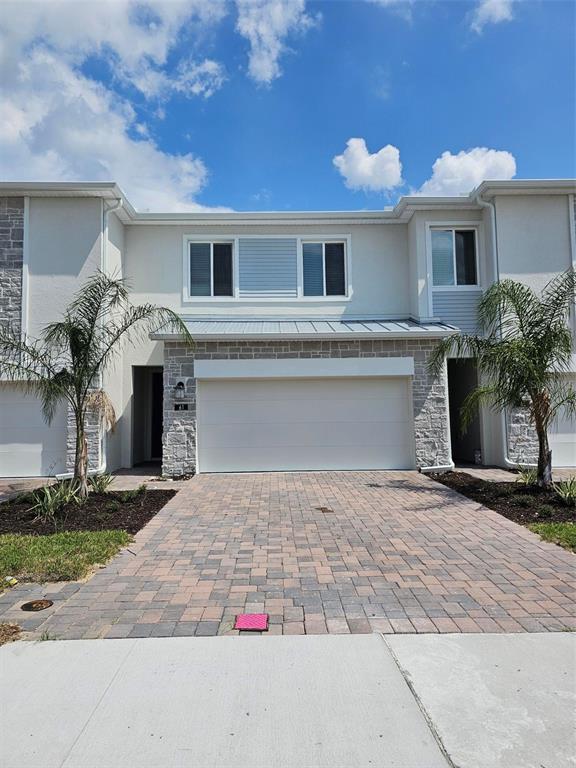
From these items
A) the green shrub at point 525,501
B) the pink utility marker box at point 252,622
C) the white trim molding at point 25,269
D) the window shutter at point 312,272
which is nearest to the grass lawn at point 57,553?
the pink utility marker box at point 252,622

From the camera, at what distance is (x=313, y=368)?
11.6m

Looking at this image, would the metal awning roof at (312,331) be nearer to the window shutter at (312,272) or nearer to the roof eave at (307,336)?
the roof eave at (307,336)

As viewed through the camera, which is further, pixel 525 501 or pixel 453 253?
pixel 453 253

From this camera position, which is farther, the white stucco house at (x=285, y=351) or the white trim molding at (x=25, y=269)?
the white trim molding at (x=25, y=269)

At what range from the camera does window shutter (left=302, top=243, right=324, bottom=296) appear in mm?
13477

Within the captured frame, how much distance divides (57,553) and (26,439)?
7062mm

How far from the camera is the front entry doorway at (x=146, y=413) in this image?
1363 centimetres

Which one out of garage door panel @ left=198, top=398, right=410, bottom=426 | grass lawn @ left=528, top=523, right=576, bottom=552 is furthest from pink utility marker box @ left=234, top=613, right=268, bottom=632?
garage door panel @ left=198, top=398, right=410, bottom=426

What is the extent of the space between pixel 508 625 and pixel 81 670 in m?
3.24

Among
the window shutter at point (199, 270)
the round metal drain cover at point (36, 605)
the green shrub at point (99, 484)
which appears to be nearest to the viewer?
the round metal drain cover at point (36, 605)

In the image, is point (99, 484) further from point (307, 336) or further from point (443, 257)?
point (443, 257)

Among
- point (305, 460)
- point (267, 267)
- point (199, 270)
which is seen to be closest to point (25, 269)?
point (199, 270)

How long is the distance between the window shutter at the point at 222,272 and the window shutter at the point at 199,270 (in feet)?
0.73

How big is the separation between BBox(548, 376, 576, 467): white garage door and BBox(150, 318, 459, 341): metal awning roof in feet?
11.8
